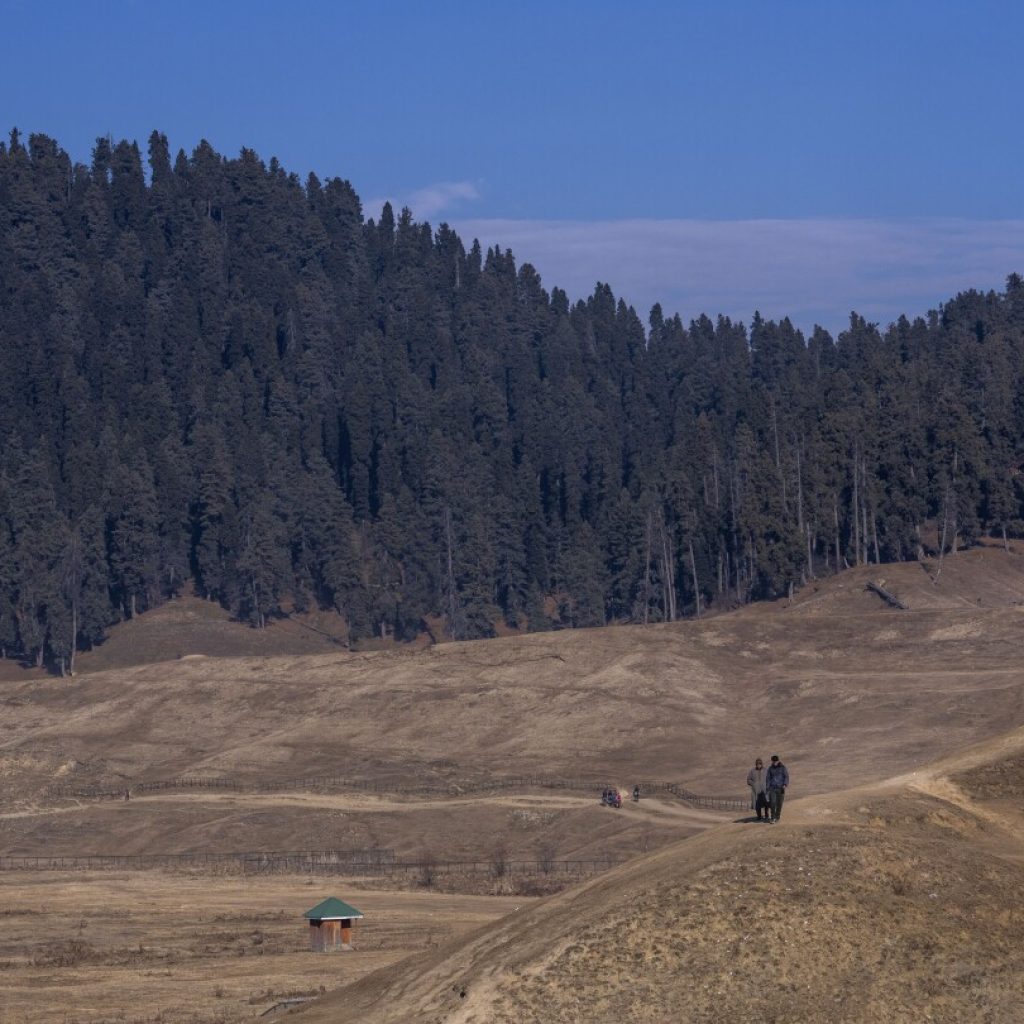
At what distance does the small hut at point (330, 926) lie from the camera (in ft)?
139

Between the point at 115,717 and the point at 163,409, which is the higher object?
the point at 163,409

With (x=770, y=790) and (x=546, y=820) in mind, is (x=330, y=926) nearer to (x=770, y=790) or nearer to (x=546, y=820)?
(x=770, y=790)

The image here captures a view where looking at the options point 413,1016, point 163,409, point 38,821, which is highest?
point 163,409

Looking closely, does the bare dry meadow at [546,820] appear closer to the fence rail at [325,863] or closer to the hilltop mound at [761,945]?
the hilltop mound at [761,945]

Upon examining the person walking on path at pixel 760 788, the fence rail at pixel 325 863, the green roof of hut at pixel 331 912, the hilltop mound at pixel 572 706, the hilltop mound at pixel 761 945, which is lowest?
the fence rail at pixel 325 863

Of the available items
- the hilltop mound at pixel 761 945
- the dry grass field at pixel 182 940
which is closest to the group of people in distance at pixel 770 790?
the hilltop mound at pixel 761 945

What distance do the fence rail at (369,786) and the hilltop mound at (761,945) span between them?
40.2 m

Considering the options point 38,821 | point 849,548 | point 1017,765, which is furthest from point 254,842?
point 849,548

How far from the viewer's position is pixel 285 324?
7028 inches

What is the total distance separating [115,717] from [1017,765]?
210 ft

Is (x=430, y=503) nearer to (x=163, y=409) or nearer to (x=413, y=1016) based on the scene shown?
(x=163, y=409)

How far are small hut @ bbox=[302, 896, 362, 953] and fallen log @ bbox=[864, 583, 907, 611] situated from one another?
7640 centimetres

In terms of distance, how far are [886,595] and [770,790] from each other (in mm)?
86549

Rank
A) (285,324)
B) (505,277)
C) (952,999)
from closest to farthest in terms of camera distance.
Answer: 1. (952,999)
2. (285,324)
3. (505,277)
